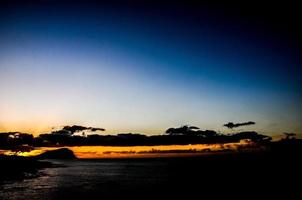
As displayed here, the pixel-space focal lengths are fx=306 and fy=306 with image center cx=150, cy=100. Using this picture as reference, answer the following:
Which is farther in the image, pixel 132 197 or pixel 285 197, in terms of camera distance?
pixel 132 197

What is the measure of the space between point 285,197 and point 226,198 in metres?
8.11

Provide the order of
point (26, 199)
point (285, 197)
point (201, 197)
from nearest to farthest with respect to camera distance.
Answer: point (285, 197), point (201, 197), point (26, 199)

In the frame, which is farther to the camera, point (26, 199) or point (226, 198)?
point (26, 199)

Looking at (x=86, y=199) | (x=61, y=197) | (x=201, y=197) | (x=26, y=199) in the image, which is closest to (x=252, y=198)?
(x=201, y=197)

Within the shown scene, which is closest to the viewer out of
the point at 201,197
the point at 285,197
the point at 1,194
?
the point at 285,197

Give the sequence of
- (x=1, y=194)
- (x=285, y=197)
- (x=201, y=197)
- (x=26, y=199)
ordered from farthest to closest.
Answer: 1. (x=1, y=194)
2. (x=26, y=199)
3. (x=201, y=197)
4. (x=285, y=197)

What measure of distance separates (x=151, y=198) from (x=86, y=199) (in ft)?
35.1

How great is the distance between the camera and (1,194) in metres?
55.0

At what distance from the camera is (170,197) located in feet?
158

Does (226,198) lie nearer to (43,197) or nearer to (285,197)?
(285,197)

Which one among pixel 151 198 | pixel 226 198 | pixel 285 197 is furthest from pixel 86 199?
pixel 285 197

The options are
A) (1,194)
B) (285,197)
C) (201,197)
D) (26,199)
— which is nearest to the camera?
(285,197)

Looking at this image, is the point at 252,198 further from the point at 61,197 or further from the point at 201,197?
the point at 61,197

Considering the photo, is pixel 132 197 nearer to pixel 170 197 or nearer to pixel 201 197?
pixel 170 197
